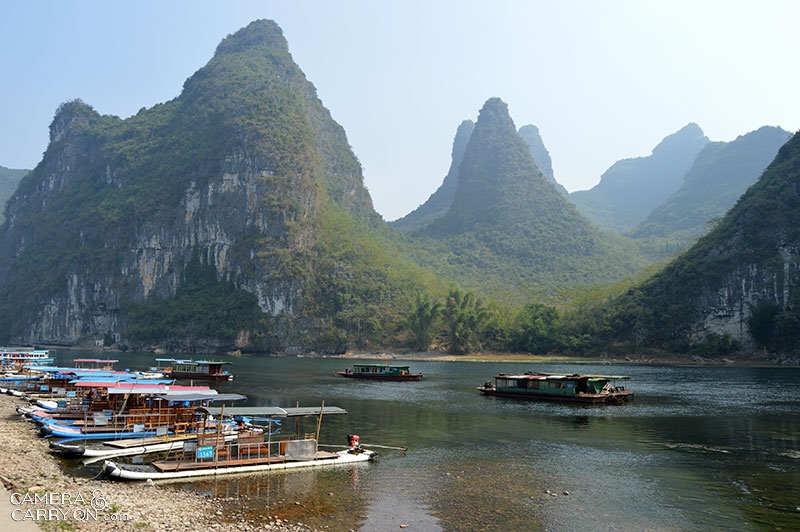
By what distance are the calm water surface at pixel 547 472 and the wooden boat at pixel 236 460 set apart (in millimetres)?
882

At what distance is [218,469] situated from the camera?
25.7 m

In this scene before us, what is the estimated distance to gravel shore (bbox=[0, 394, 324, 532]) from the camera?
1747 cm

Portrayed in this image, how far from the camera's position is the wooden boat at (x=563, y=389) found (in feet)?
189

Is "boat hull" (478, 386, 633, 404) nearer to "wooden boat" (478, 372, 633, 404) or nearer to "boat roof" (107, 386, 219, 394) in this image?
"wooden boat" (478, 372, 633, 404)

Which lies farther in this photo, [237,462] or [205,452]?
[237,462]

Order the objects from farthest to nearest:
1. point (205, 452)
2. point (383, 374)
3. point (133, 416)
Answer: point (383, 374) < point (133, 416) < point (205, 452)

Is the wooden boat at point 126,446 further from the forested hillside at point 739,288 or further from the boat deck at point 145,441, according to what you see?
the forested hillside at point 739,288

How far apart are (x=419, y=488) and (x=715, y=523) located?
11.3 m

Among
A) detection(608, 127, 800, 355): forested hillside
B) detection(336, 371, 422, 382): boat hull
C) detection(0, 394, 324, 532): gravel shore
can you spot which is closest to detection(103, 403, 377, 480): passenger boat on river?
detection(0, 394, 324, 532): gravel shore

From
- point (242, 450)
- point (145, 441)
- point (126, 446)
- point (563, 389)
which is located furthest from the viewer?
point (563, 389)

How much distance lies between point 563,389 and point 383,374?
103ft

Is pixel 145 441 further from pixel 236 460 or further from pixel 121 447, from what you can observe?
pixel 236 460

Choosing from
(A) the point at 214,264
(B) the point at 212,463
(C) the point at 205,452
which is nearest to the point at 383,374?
(C) the point at 205,452

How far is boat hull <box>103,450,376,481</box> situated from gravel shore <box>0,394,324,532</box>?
24.4 inches
